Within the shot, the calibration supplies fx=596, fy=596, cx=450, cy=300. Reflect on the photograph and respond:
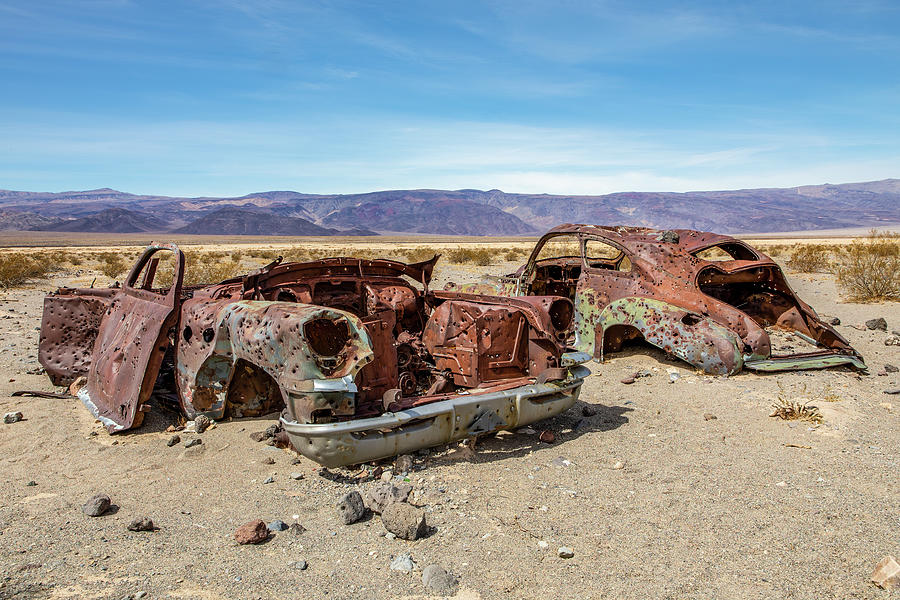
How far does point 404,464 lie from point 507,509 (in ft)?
2.85

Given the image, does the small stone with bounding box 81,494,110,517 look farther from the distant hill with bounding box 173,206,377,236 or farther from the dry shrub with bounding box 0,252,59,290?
the distant hill with bounding box 173,206,377,236

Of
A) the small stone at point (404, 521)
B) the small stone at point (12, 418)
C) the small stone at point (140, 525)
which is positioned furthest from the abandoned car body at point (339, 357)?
the small stone at point (140, 525)

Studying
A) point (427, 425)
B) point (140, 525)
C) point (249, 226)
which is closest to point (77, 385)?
point (140, 525)

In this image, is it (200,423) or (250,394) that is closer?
(200,423)

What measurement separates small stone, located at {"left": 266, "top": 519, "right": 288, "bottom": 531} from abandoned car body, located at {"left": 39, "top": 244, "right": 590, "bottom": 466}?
0.44m

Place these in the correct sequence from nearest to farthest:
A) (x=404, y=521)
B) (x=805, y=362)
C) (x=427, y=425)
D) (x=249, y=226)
Result: (x=404, y=521) < (x=427, y=425) < (x=805, y=362) < (x=249, y=226)

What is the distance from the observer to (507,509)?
3867 millimetres

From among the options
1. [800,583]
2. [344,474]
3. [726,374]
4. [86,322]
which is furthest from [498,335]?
[86,322]

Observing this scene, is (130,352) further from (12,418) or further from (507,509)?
(507,509)

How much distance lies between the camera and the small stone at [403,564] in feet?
10.5

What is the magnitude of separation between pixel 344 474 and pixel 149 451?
1751 mm

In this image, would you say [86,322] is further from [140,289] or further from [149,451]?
[149,451]

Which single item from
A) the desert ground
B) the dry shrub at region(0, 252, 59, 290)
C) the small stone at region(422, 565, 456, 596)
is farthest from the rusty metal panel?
the dry shrub at region(0, 252, 59, 290)

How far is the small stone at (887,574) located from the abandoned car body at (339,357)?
2291 mm
